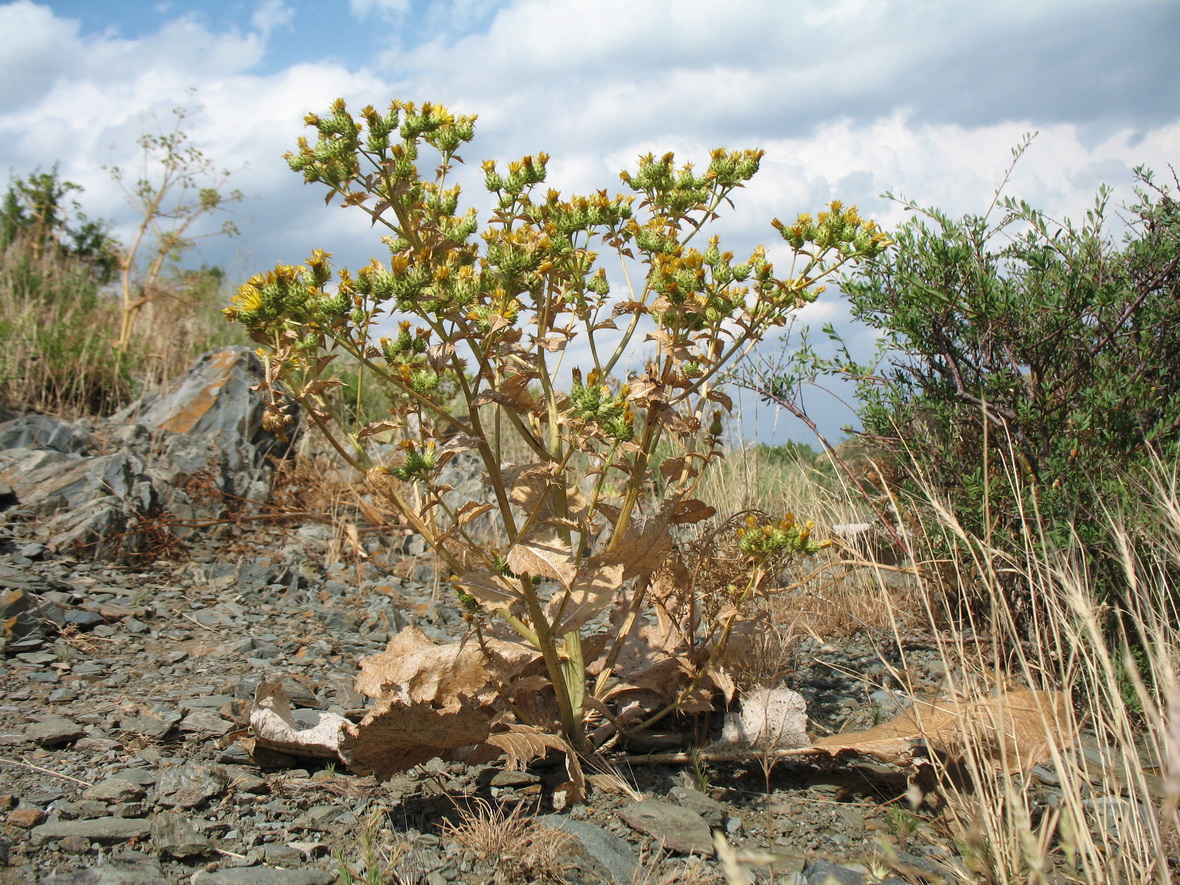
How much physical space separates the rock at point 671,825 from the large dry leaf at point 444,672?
512mm

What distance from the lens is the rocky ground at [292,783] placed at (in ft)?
6.30

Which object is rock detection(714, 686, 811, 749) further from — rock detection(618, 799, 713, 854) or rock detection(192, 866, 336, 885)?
rock detection(192, 866, 336, 885)

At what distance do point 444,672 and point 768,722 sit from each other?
0.98 metres

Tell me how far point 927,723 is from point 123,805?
2.28 metres

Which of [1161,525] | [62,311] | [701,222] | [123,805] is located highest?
[62,311]

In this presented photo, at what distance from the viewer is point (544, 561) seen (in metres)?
2.04

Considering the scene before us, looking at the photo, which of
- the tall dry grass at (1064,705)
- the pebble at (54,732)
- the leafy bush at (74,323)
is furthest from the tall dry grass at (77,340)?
the tall dry grass at (1064,705)

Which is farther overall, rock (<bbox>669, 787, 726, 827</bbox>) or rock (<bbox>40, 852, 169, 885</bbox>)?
rock (<bbox>669, 787, 726, 827</bbox>)

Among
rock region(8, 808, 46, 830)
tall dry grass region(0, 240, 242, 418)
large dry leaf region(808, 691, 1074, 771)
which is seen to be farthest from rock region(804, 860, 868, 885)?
tall dry grass region(0, 240, 242, 418)

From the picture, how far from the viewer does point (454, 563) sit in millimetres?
2240

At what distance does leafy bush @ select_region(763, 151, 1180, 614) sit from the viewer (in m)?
3.09

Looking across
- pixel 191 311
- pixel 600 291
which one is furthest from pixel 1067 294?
pixel 191 311

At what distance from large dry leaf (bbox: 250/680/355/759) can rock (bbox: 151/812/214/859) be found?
348 millimetres

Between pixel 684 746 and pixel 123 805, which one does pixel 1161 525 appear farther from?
pixel 123 805
